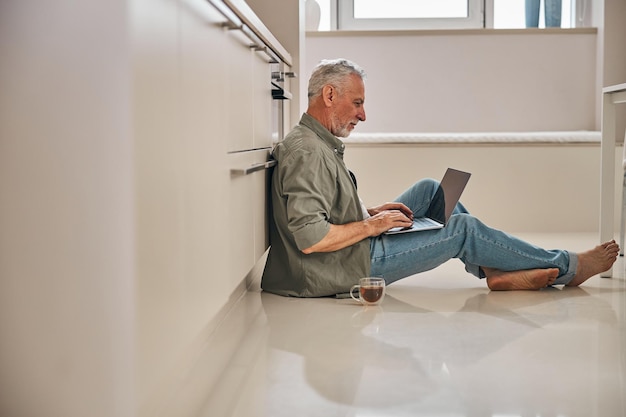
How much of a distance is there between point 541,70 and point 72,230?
506 cm

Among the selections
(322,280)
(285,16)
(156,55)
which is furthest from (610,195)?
(156,55)

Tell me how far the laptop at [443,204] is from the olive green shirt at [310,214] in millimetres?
188

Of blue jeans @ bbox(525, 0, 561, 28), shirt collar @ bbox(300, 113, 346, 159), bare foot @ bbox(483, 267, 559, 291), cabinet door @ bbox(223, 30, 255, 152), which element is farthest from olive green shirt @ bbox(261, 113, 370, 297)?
blue jeans @ bbox(525, 0, 561, 28)

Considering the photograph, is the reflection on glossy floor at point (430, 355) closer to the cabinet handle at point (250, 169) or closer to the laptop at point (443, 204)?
the laptop at point (443, 204)

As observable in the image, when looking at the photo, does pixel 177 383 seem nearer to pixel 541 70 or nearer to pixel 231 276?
pixel 231 276

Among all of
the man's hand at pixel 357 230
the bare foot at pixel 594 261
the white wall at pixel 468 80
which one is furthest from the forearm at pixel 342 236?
the white wall at pixel 468 80

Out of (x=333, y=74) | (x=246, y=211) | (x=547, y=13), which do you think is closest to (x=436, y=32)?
(x=547, y=13)

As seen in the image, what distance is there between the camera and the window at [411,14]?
6172 mm

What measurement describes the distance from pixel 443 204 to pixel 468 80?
3031mm

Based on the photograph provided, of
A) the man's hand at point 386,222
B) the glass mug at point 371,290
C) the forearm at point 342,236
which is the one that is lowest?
the glass mug at point 371,290

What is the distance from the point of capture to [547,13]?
597 cm

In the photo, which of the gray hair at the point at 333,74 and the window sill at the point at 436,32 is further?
the window sill at the point at 436,32

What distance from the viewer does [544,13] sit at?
6012 millimetres

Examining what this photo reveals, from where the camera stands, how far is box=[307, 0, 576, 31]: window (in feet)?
20.2
